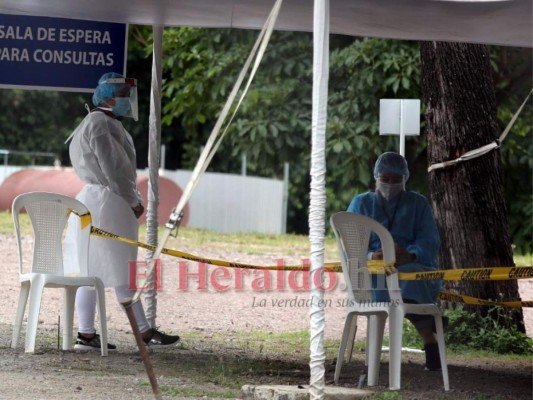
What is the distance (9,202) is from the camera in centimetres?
2839

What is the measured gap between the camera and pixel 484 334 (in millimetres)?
11180

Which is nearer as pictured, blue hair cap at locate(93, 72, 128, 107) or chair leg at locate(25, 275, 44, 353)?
chair leg at locate(25, 275, 44, 353)

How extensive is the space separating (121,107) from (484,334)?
3.79 meters

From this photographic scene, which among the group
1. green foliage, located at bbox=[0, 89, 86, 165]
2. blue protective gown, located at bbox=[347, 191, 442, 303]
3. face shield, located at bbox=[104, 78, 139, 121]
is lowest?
blue protective gown, located at bbox=[347, 191, 442, 303]

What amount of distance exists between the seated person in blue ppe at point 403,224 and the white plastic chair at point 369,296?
32 centimetres

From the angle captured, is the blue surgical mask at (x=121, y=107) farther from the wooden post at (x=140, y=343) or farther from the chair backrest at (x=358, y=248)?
the wooden post at (x=140, y=343)

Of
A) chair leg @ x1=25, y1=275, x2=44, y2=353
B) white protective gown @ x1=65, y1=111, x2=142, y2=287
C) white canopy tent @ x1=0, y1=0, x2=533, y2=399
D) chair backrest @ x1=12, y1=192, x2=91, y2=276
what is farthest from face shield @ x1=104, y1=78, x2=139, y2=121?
chair leg @ x1=25, y1=275, x2=44, y2=353

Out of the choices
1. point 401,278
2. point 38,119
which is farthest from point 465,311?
point 38,119

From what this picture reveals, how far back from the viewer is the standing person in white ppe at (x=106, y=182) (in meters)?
9.47

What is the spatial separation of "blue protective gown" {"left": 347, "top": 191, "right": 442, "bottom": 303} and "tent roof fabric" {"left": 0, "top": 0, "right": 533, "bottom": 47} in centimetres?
123

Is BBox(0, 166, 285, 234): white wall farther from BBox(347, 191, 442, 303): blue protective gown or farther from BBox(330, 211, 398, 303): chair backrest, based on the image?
BBox(330, 211, 398, 303): chair backrest

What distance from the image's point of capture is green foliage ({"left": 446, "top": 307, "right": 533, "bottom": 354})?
36.2 ft

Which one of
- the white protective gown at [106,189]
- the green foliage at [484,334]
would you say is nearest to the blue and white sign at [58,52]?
the white protective gown at [106,189]

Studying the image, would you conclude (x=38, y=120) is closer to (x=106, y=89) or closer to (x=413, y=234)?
(x=106, y=89)
